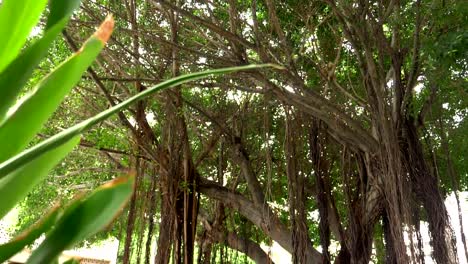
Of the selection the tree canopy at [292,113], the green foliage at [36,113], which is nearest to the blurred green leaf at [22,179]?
the green foliage at [36,113]

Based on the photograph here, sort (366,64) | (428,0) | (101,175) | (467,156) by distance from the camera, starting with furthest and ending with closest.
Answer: (101,175), (467,156), (366,64), (428,0)

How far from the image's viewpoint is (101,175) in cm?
547

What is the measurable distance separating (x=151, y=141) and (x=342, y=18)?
167cm

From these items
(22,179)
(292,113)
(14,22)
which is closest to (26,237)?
(22,179)

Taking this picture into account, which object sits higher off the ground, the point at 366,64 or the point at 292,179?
the point at 366,64

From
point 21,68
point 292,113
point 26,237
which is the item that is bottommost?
point 26,237

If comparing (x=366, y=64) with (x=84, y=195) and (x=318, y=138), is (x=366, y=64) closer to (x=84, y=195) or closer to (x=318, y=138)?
(x=318, y=138)

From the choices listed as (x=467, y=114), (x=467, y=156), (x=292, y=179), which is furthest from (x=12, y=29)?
(x=467, y=156)

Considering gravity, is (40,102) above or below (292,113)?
below

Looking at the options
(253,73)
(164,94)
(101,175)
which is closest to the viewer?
(253,73)

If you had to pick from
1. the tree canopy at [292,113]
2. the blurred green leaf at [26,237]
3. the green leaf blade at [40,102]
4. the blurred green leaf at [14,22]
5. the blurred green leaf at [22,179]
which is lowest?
the blurred green leaf at [26,237]

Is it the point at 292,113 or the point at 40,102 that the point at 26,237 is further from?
the point at 292,113

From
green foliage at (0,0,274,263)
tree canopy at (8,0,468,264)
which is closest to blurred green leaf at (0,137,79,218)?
→ green foliage at (0,0,274,263)

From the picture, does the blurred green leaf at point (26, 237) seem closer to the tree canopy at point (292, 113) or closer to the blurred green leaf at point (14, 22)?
the blurred green leaf at point (14, 22)
